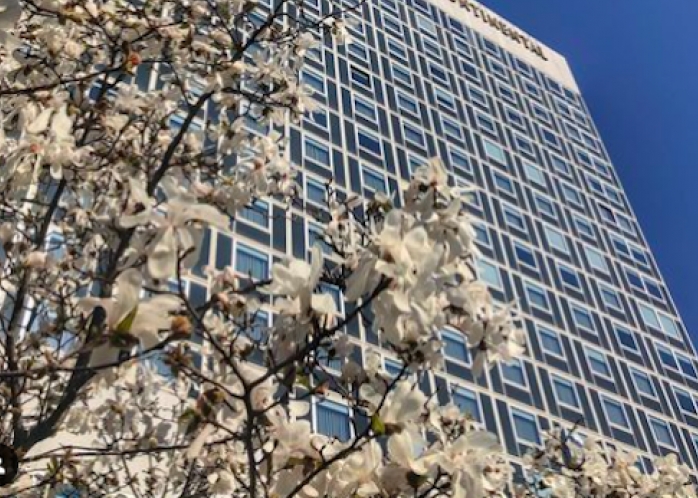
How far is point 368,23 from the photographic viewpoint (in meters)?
39.4

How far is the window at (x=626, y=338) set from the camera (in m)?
32.9

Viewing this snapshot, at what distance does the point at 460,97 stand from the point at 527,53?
495 inches

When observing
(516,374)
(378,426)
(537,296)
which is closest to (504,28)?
(537,296)

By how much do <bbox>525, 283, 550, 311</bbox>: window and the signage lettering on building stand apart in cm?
2444

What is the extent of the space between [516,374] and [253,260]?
35.9 ft

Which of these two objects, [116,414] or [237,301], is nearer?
[237,301]

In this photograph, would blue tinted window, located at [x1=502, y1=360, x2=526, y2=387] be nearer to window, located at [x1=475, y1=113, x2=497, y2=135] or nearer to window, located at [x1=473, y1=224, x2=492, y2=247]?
window, located at [x1=473, y1=224, x2=492, y2=247]

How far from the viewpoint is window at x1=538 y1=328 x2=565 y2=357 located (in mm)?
29266

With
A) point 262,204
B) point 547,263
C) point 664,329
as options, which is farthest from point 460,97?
point 262,204

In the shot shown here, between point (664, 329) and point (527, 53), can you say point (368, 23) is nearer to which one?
point (527, 53)

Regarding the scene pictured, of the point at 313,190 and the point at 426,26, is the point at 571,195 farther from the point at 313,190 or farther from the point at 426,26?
the point at 313,190

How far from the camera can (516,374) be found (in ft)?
87.9

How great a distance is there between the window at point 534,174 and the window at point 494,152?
4.97 ft

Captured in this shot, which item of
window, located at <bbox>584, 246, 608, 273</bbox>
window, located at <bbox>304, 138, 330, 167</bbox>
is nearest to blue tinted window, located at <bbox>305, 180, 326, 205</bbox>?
window, located at <bbox>304, 138, 330, 167</bbox>
